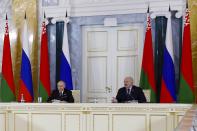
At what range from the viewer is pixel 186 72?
804 cm

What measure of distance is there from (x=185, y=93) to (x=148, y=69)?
3.13ft

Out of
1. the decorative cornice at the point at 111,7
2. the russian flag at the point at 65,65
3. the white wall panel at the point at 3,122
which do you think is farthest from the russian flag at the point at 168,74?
the white wall panel at the point at 3,122

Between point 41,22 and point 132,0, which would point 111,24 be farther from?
point 41,22

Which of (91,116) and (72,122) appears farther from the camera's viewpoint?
(72,122)

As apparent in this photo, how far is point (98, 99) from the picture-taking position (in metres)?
9.24

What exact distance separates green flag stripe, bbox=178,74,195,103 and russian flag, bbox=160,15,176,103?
0.30m

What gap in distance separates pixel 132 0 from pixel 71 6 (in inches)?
58.4

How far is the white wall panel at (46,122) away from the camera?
716 centimetres

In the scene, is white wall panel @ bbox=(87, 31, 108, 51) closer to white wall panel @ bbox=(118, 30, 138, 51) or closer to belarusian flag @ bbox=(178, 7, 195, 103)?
white wall panel @ bbox=(118, 30, 138, 51)

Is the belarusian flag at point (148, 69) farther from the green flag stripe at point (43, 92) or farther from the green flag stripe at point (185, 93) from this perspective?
the green flag stripe at point (43, 92)

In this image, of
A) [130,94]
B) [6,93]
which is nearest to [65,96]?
[130,94]

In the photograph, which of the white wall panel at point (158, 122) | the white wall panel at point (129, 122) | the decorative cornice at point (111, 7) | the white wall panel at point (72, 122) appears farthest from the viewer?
the decorative cornice at point (111, 7)

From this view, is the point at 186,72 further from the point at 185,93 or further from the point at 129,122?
the point at 129,122

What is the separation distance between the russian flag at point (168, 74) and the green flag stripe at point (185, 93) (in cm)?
30
